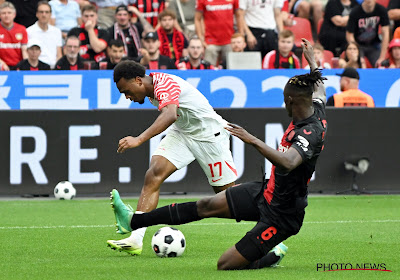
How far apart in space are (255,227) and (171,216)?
0.78 metres

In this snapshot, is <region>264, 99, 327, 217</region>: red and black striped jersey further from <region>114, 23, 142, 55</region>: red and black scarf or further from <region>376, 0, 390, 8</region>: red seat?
<region>376, 0, 390, 8</region>: red seat

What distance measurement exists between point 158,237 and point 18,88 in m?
8.69

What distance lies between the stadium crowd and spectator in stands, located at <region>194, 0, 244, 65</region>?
0.07ft

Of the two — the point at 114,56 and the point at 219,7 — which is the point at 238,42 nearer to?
the point at 219,7

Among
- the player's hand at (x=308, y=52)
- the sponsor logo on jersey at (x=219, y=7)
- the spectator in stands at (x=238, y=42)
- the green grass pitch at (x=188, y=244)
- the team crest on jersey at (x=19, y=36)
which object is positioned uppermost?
the player's hand at (x=308, y=52)

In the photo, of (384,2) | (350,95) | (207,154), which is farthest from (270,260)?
(384,2)

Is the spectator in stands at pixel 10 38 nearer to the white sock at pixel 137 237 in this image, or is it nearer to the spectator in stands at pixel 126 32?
the spectator in stands at pixel 126 32

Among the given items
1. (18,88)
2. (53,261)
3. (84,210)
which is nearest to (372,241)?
(53,261)

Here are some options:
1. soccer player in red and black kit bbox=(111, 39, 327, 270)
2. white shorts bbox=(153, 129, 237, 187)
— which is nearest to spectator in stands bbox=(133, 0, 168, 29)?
white shorts bbox=(153, 129, 237, 187)

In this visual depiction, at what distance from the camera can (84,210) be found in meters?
13.3

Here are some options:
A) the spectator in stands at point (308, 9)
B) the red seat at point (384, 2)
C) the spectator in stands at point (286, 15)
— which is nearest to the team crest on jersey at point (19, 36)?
the spectator in stands at point (286, 15)

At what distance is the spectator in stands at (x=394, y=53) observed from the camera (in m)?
18.0

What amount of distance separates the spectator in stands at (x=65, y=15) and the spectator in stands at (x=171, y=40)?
1.98 metres

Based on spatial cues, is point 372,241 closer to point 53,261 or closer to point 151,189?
point 151,189
